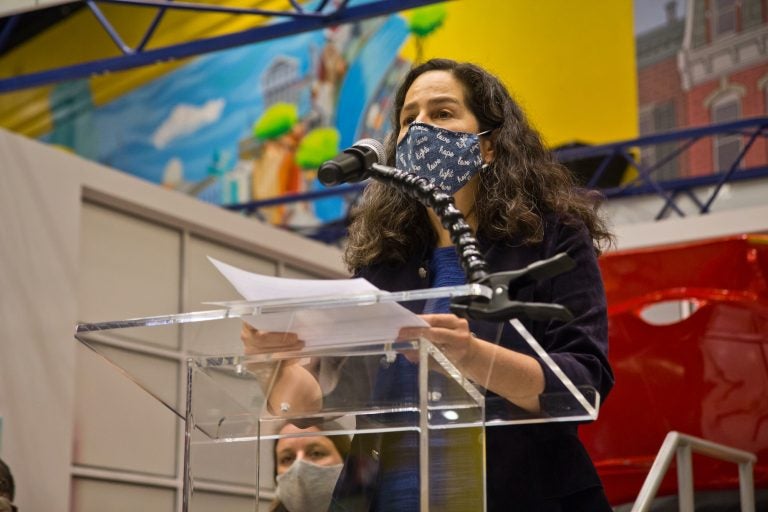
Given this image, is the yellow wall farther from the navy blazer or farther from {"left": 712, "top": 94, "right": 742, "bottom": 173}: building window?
the navy blazer

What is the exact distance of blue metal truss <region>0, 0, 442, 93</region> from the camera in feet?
20.1

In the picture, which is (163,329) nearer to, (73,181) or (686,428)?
(686,428)

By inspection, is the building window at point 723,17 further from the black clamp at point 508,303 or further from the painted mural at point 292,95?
the black clamp at point 508,303

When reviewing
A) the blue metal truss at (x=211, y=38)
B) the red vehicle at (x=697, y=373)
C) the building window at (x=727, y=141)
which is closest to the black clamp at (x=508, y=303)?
the red vehicle at (x=697, y=373)

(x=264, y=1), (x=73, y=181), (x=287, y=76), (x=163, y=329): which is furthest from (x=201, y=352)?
(x=287, y=76)

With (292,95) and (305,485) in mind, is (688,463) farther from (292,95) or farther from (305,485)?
(292,95)

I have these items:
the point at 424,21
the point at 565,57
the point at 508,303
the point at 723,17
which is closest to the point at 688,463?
the point at 508,303

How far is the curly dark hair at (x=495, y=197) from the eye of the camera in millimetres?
2158

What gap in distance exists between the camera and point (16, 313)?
18.3 ft

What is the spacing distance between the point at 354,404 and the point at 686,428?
227cm

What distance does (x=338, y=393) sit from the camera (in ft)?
5.72

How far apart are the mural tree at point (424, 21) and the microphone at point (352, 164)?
7381 mm

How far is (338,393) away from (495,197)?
0.60 m

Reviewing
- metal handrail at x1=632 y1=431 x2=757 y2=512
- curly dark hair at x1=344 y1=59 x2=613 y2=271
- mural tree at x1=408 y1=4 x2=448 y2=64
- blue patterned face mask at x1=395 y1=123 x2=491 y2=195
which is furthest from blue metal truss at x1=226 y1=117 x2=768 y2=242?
blue patterned face mask at x1=395 y1=123 x2=491 y2=195
